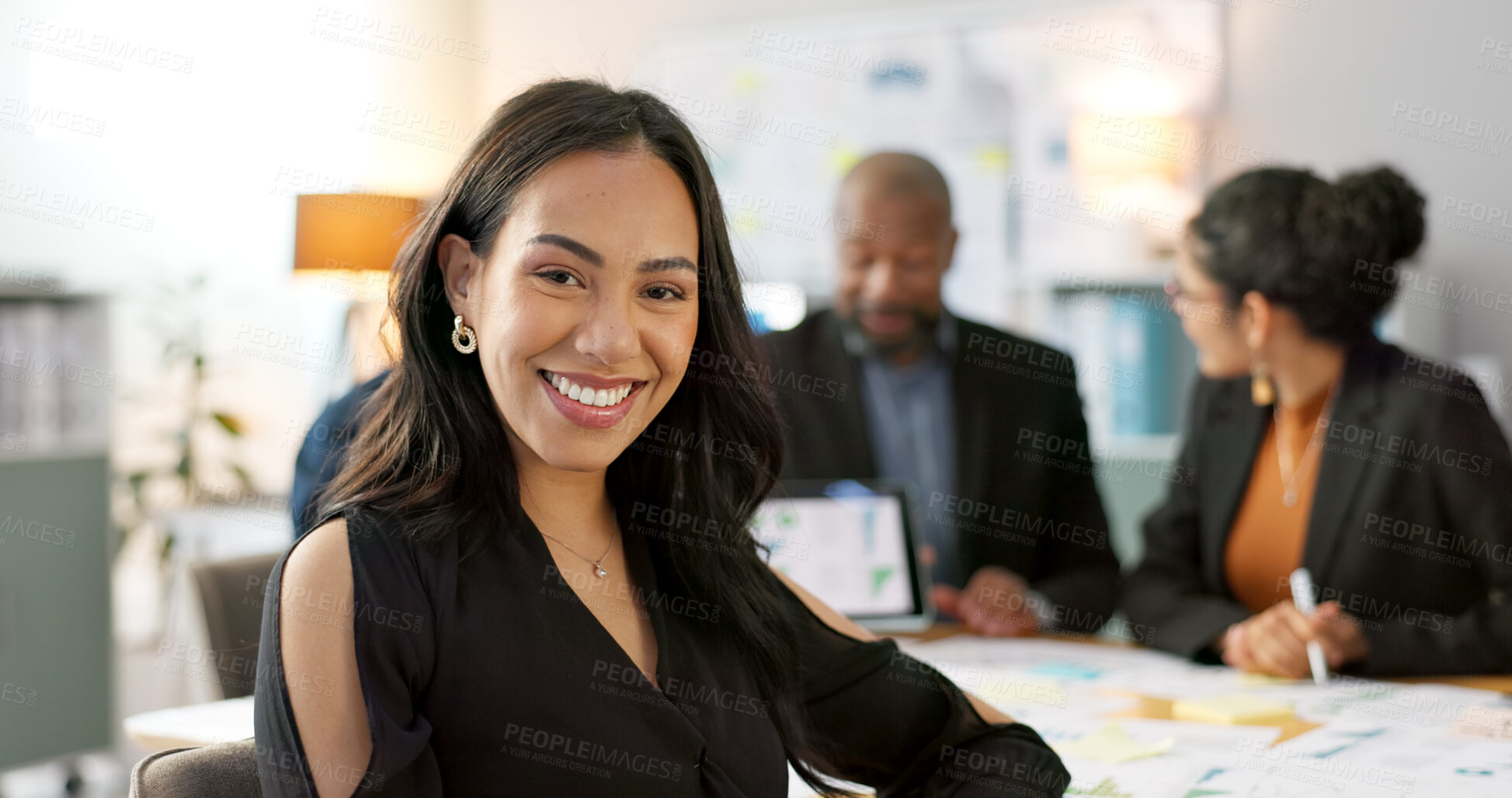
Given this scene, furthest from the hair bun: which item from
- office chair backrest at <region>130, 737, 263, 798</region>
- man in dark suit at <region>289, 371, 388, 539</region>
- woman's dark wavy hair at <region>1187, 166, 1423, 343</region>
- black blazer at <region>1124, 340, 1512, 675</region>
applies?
office chair backrest at <region>130, 737, 263, 798</region>

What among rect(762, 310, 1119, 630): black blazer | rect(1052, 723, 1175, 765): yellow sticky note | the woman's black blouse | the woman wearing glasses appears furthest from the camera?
rect(762, 310, 1119, 630): black blazer

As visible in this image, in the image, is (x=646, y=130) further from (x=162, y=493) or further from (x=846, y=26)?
(x=162, y=493)

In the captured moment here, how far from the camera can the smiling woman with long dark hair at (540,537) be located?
1.12 m

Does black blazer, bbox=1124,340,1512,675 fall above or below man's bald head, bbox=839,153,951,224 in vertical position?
below

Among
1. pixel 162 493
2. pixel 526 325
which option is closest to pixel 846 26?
pixel 162 493

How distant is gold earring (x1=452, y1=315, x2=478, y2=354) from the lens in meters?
1.31

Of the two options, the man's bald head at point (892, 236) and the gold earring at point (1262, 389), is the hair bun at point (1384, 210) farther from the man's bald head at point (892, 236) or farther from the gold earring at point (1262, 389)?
the man's bald head at point (892, 236)

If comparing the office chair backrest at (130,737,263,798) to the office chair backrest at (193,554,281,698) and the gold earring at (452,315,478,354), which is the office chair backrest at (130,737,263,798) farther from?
the office chair backrest at (193,554,281,698)

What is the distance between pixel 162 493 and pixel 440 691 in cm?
454

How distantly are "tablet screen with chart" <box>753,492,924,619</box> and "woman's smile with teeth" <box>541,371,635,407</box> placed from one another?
1.31 metres

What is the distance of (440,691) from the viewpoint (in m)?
1.18

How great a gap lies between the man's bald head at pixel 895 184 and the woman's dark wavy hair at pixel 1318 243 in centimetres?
71

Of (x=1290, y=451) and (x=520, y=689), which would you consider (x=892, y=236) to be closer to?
(x=1290, y=451)

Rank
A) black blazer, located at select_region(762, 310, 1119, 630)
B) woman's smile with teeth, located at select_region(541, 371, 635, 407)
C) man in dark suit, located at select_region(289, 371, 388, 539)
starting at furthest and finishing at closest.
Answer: black blazer, located at select_region(762, 310, 1119, 630)
man in dark suit, located at select_region(289, 371, 388, 539)
woman's smile with teeth, located at select_region(541, 371, 635, 407)
